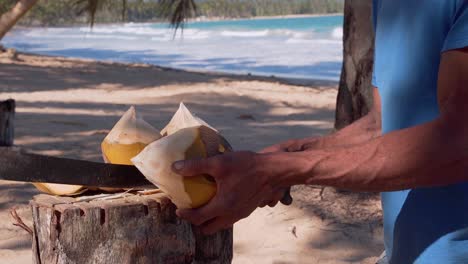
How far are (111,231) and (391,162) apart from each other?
0.69 m

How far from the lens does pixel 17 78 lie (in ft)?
38.8

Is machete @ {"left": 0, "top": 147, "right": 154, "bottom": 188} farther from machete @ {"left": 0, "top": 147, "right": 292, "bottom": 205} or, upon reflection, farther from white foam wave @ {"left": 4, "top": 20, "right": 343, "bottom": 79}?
white foam wave @ {"left": 4, "top": 20, "right": 343, "bottom": 79}

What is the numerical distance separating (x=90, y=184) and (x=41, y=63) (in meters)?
14.8

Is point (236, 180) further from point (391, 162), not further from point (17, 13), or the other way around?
point (17, 13)

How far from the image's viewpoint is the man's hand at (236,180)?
53.5 inches

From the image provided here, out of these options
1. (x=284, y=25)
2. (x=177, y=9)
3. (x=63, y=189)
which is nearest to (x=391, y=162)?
(x=63, y=189)

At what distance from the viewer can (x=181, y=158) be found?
152cm

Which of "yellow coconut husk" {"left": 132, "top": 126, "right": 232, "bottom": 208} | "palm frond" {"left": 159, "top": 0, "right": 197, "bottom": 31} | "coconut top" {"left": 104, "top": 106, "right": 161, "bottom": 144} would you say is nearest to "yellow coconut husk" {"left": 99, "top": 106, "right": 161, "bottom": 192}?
"coconut top" {"left": 104, "top": 106, "right": 161, "bottom": 144}

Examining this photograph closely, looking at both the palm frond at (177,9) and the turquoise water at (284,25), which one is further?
the turquoise water at (284,25)

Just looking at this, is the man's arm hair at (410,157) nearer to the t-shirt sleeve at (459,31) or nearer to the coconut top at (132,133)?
the t-shirt sleeve at (459,31)

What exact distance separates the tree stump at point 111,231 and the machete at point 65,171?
7cm

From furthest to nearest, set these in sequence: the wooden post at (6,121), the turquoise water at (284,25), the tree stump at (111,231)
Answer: the turquoise water at (284,25) < the tree stump at (111,231) < the wooden post at (6,121)

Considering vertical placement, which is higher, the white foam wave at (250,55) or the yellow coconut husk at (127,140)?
the yellow coconut husk at (127,140)

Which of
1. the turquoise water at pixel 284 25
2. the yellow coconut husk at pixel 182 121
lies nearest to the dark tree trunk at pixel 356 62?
the yellow coconut husk at pixel 182 121
